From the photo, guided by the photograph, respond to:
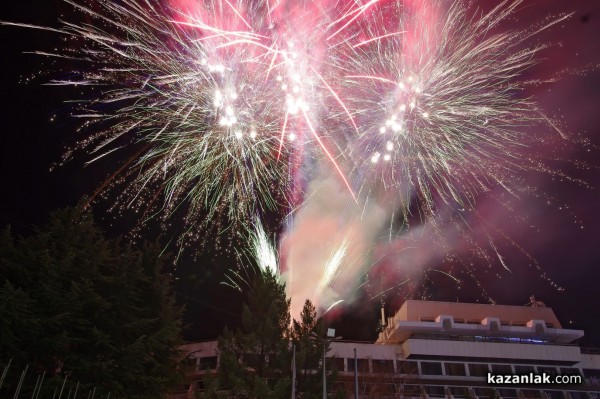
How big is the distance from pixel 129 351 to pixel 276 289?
14896mm

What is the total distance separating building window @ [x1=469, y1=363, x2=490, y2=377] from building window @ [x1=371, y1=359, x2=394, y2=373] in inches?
378

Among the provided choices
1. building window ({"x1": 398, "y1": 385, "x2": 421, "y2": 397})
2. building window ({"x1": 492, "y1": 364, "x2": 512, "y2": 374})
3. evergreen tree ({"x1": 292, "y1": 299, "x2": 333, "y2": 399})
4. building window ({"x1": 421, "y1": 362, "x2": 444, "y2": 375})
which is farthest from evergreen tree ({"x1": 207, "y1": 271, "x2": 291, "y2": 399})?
building window ({"x1": 492, "y1": 364, "x2": 512, "y2": 374})

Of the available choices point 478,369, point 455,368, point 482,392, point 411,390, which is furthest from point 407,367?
point 482,392

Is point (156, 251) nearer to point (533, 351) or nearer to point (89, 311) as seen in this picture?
point (89, 311)

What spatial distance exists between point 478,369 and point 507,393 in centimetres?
395

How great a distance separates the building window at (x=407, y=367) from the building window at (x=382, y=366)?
943mm

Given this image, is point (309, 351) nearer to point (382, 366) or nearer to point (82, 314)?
point (82, 314)

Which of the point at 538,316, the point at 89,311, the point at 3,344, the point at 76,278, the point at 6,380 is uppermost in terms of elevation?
the point at 538,316

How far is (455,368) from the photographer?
55.9 meters

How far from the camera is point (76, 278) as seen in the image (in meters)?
22.7

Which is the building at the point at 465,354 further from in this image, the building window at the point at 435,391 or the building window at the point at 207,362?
the building window at the point at 435,391

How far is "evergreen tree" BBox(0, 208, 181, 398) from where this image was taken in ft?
65.3

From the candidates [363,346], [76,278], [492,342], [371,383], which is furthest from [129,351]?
[492,342]

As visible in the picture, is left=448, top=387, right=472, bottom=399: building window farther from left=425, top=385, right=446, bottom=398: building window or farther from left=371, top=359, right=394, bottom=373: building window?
left=371, top=359, right=394, bottom=373: building window
